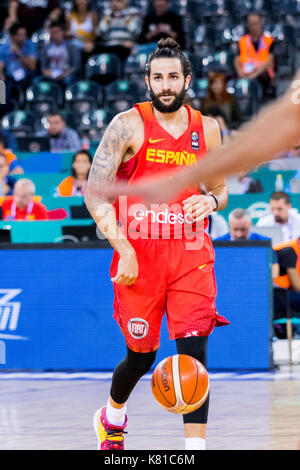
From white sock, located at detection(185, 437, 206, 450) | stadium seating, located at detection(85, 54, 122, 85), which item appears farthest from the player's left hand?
stadium seating, located at detection(85, 54, 122, 85)

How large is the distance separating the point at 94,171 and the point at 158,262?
62 cm

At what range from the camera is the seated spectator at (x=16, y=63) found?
1766cm

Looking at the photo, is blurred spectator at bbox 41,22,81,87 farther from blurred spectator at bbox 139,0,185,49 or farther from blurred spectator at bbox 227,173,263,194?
blurred spectator at bbox 227,173,263,194

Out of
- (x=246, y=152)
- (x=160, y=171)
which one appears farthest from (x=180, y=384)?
(x=246, y=152)

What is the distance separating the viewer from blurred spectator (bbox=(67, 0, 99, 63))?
18156mm

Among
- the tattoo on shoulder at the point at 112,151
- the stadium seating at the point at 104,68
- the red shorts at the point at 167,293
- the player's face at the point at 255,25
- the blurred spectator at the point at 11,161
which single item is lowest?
the red shorts at the point at 167,293

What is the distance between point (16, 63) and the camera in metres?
17.8

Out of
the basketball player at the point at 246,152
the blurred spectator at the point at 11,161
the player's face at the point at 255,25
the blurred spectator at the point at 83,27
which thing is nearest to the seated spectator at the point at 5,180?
the blurred spectator at the point at 11,161

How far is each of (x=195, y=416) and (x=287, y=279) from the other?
16.4ft

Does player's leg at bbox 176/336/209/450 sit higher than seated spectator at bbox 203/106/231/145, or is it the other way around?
seated spectator at bbox 203/106/231/145

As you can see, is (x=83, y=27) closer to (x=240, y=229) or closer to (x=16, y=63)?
(x=16, y=63)

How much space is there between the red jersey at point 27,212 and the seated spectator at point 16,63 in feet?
20.6

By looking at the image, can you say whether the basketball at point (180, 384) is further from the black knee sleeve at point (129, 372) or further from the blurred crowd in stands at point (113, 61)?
the blurred crowd in stands at point (113, 61)

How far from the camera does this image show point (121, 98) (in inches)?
646
